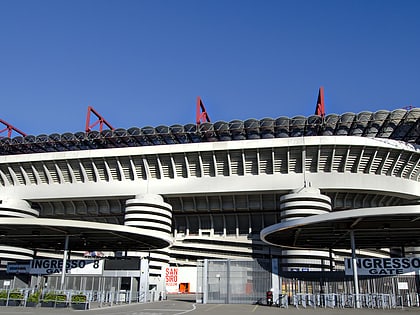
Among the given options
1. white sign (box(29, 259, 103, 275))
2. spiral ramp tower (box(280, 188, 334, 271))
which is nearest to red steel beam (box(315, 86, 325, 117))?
spiral ramp tower (box(280, 188, 334, 271))

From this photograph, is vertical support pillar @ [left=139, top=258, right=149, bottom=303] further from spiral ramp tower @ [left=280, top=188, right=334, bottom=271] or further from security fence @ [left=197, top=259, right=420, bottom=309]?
spiral ramp tower @ [left=280, top=188, right=334, bottom=271]

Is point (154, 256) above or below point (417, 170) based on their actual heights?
below

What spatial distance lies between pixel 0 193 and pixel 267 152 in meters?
38.3

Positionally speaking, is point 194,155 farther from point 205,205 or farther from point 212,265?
point 212,265

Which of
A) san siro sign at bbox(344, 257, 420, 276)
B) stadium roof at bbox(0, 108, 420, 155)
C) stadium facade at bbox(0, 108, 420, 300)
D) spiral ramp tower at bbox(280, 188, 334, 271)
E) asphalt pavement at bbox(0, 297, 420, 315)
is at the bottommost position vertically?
asphalt pavement at bbox(0, 297, 420, 315)

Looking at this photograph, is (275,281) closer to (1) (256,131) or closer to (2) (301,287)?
(2) (301,287)

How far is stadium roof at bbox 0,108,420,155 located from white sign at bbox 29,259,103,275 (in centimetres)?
2344

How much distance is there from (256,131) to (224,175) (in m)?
6.86

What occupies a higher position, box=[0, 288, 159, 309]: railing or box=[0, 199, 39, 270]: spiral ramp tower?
box=[0, 199, 39, 270]: spiral ramp tower

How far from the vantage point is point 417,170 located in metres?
50.1

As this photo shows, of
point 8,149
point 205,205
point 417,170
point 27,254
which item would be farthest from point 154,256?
point 417,170

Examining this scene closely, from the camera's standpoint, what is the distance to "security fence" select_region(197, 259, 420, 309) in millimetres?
25344

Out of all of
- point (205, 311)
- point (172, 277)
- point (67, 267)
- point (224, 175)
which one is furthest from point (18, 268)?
point (172, 277)

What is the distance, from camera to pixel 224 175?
50.0m
